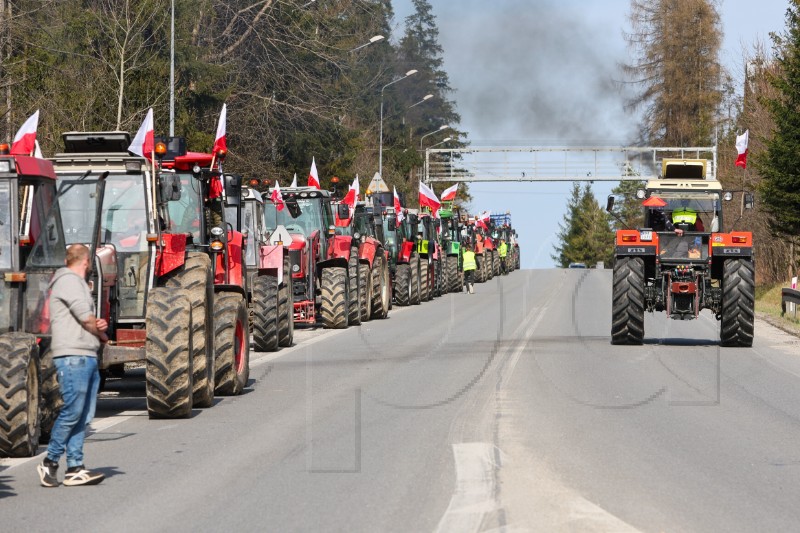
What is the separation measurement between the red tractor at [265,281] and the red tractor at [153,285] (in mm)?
5981

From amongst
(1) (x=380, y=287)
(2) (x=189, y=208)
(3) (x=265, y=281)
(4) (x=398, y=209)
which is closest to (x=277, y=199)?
(3) (x=265, y=281)

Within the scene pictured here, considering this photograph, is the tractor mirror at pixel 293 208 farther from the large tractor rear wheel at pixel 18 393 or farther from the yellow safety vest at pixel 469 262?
the yellow safety vest at pixel 469 262

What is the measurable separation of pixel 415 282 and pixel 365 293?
8646 mm

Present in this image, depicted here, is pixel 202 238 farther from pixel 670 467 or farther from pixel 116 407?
pixel 670 467

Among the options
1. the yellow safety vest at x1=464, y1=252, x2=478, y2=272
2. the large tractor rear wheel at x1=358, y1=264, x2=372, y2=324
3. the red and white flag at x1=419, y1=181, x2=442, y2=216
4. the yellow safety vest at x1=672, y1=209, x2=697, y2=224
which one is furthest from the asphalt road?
the yellow safety vest at x1=464, y1=252, x2=478, y2=272

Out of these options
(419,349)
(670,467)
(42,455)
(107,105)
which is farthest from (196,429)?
(107,105)

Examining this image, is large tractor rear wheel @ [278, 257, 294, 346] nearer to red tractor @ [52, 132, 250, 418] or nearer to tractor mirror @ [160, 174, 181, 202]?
red tractor @ [52, 132, 250, 418]

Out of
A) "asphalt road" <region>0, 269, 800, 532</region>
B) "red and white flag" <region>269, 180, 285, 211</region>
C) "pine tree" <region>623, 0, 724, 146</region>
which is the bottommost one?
"asphalt road" <region>0, 269, 800, 532</region>

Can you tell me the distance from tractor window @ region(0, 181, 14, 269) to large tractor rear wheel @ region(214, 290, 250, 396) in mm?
3983

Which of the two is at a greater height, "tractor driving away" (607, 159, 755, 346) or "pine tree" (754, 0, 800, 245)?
"pine tree" (754, 0, 800, 245)

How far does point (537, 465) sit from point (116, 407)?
5656 mm

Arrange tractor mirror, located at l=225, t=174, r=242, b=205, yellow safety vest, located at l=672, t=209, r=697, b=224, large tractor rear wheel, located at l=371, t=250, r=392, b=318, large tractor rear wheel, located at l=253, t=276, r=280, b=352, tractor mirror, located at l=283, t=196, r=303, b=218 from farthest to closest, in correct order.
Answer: large tractor rear wheel, located at l=371, t=250, r=392, b=318 < tractor mirror, located at l=283, t=196, r=303, b=218 < yellow safety vest, located at l=672, t=209, r=697, b=224 < large tractor rear wheel, located at l=253, t=276, r=280, b=352 < tractor mirror, located at l=225, t=174, r=242, b=205

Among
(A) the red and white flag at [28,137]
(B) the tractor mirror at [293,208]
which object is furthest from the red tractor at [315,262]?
(A) the red and white flag at [28,137]

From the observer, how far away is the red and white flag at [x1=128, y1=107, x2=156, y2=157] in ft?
46.4
